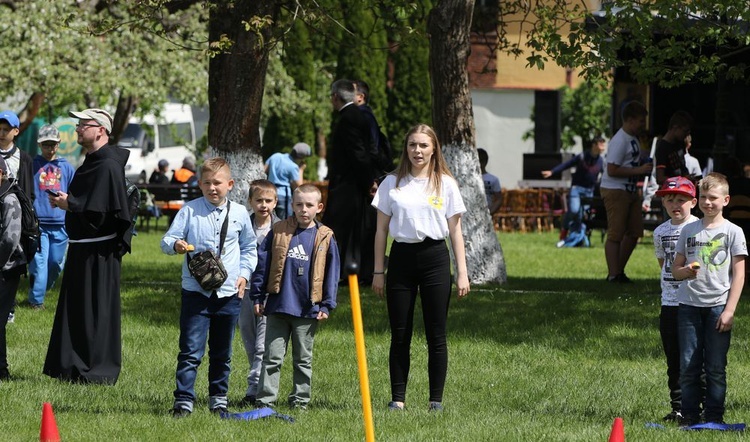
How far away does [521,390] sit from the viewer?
30.5 feet

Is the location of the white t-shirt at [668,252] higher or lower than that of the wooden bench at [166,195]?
higher

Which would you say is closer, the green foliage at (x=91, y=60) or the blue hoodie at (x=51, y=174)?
the blue hoodie at (x=51, y=174)

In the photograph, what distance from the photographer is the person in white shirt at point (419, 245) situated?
8180 millimetres

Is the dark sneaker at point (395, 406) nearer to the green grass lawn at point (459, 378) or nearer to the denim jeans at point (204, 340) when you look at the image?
the green grass lawn at point (459, 378)

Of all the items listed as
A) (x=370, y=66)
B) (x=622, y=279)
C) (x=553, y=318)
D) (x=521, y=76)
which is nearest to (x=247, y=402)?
(x=553, y=318)

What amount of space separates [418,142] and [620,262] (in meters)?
7.81

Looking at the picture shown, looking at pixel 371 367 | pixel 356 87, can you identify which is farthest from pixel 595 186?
pixel 371 367

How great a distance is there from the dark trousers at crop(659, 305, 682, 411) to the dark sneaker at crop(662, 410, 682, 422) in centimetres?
4

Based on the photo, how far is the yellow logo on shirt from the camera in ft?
26.8

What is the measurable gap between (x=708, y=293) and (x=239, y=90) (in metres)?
7.73

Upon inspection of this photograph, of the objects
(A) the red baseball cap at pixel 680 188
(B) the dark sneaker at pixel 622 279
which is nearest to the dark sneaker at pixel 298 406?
(A) the red baseball cap at pixel 680 188

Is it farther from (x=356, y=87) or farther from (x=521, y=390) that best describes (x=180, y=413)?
(x=356, y=87)

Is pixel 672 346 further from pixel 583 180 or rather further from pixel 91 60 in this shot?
pixel 91 60

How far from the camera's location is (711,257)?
754 centimetres
